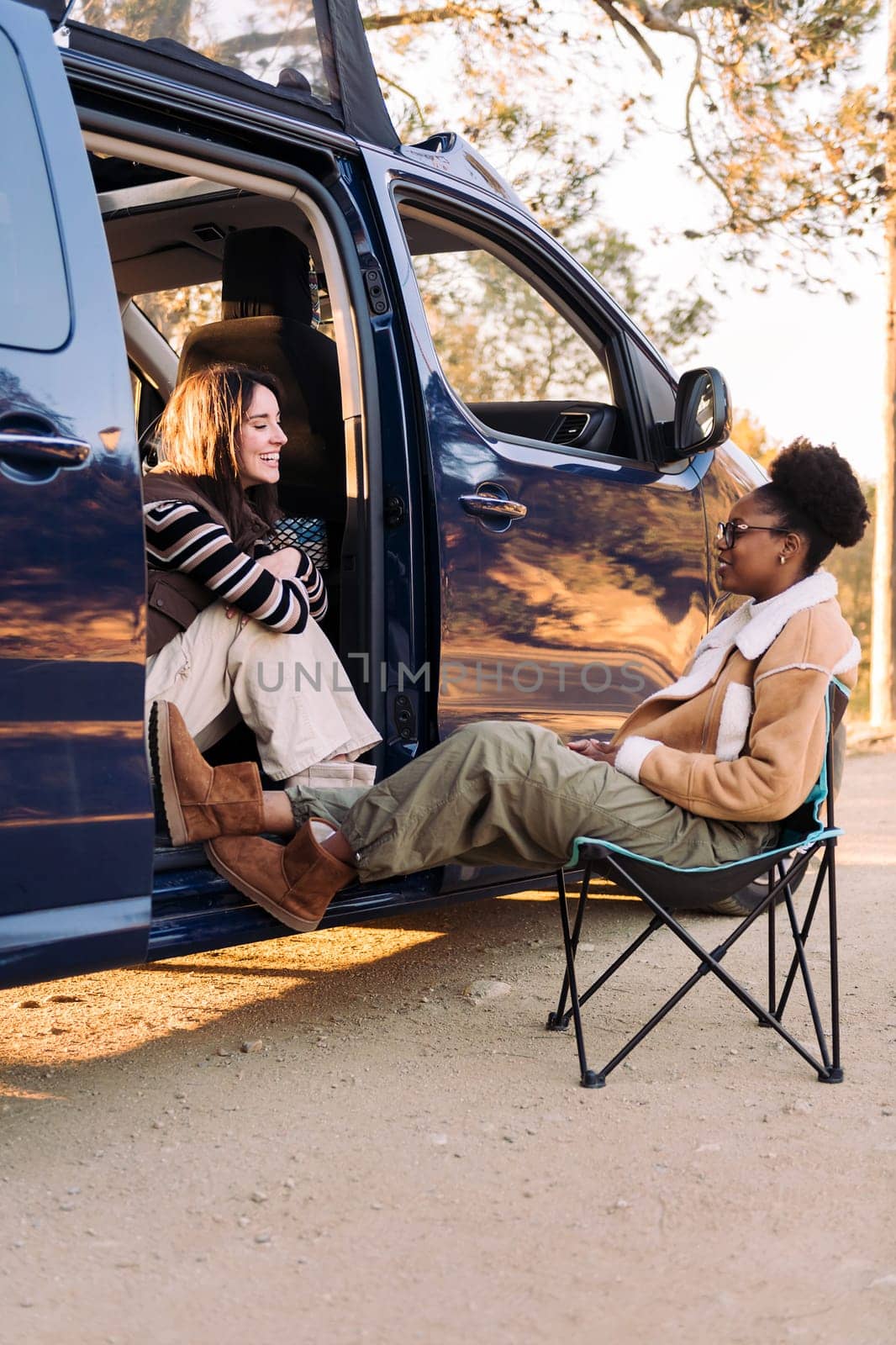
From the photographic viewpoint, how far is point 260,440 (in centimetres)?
Result: 352


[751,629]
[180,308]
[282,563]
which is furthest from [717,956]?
[180,308]

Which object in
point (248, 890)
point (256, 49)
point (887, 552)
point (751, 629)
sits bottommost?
point (248, 890)

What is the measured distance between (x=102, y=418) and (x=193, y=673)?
2.65ft

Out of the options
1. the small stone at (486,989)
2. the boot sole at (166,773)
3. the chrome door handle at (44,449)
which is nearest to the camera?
the chrome door handle at (44,449)

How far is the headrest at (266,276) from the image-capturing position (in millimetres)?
3863

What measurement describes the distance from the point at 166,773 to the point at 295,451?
45.9 inches

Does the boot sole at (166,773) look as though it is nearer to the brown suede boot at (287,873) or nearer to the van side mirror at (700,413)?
the brown suede boot at (287,873)

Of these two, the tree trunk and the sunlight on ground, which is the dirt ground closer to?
the sunlight on ground

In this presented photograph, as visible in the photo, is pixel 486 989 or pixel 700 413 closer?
pixel 486 989

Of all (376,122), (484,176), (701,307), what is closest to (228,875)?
(376,122)

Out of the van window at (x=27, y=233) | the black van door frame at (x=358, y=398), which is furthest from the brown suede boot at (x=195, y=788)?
the van window at (x=27, y=233)

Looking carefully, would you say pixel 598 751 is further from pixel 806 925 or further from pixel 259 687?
pixel 259 687

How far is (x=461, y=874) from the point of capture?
3479mm

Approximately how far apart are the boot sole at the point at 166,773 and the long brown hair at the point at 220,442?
22.9 inches
